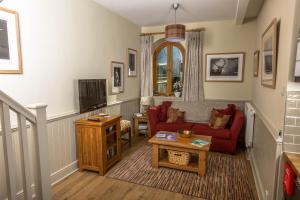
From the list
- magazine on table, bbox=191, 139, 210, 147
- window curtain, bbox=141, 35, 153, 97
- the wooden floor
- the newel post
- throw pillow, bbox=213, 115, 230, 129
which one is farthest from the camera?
window curtain, bbox=141, 35, 153, 97

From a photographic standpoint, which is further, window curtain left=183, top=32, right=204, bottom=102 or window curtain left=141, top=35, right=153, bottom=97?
window curtain left=141, top=35, right=153, bottom=97

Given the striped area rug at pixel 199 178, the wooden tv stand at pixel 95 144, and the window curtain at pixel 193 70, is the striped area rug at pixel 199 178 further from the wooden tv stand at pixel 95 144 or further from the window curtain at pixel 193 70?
the window curtain at pixel 193 70

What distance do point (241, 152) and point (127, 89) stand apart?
2.70 metres

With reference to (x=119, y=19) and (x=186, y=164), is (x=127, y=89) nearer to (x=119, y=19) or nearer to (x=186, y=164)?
(x=119, y=19)

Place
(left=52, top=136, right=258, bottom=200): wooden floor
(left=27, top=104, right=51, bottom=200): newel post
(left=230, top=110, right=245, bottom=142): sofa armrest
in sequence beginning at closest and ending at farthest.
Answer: (left=27, top=104, right=51, bottom=200): newel post < (left=52, top=136, right=258, bottom=200): wooden floor < (left=230, top=110, right=245, bottom=142): sofa armrest

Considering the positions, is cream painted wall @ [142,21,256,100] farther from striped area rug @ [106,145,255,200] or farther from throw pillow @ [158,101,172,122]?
striped area rug @ [106,145,255,200]

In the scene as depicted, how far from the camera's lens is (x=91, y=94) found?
3.10 metres

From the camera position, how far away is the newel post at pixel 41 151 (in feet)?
4.86

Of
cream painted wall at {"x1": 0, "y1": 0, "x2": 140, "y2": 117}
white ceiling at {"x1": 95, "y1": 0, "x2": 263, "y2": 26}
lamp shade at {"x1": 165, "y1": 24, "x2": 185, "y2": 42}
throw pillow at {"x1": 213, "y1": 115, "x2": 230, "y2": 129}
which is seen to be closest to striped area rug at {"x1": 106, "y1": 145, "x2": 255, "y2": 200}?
throw pillow at {"x1": 213, "y1": 115, "x2": 230, "y2": 129}

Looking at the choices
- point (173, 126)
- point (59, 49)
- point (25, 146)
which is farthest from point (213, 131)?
A: point (25, 146)

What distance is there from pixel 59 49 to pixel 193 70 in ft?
9.72

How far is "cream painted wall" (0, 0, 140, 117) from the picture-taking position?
2240 millimetres

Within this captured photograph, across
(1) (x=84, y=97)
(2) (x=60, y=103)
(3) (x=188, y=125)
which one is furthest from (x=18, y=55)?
(3) (x=188, y=125)

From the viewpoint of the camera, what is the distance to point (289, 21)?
5.41 feet
